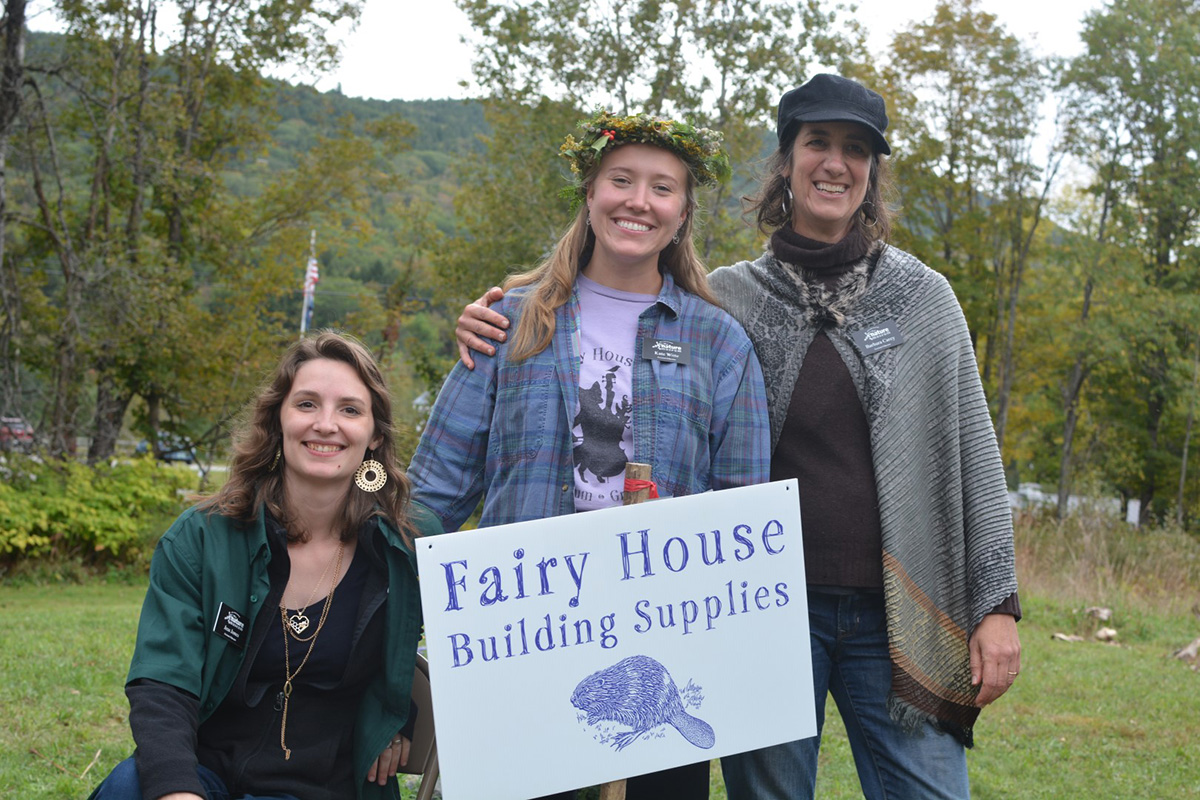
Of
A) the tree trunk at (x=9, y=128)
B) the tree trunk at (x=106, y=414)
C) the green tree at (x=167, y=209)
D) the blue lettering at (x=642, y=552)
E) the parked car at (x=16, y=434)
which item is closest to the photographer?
the blue lettering at (x=642, y=552)

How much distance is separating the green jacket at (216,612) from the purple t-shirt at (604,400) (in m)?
0.46

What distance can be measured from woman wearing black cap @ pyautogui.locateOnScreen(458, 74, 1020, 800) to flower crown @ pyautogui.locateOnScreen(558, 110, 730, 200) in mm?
263

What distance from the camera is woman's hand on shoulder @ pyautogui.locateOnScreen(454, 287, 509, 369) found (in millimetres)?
2850

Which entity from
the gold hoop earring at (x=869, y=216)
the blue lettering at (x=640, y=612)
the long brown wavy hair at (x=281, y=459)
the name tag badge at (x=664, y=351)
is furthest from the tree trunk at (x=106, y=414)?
the blue lettering at (x=640, y=612)

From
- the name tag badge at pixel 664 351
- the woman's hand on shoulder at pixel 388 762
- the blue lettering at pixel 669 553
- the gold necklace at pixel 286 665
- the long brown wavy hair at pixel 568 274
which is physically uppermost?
the long brown wavy hair at pixel 568 274

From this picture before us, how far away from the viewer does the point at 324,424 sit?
276cm

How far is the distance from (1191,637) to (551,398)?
928 centimetres

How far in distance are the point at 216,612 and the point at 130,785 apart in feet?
1.39

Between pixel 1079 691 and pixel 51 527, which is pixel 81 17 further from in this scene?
pixel 1079 691

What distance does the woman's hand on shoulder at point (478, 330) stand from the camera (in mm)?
2850

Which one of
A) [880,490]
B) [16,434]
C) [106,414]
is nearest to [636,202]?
[880,490]

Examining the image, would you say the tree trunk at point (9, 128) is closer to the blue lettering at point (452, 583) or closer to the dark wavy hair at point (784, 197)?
the dark wavy hair at point (784, 197)

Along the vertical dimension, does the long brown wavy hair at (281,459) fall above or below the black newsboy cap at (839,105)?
below

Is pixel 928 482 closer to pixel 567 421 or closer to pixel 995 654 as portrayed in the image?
pixel 995 654
